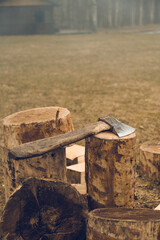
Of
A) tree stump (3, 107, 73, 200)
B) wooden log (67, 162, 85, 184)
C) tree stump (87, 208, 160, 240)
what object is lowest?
wooden log (67, 162, 85, 184)

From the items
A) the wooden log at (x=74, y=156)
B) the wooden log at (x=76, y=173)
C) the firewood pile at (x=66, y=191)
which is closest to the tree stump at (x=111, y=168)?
the firewood pile at (x=66, y=191)

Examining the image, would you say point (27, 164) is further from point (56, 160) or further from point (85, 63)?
point (85, 63)

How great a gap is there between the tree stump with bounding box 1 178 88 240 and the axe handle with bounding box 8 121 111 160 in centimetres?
22

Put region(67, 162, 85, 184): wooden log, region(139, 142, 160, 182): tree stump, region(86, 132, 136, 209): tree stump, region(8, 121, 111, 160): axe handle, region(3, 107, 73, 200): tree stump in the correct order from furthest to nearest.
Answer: region(139, 142, 160, 182): tree stump, region(67, 162, 85, 184): wooden log, region(3, 107, 73, 200): tree stump, region(86, 132, 136, 209): tree stump, region(8, 121, 111, 160): axe handle

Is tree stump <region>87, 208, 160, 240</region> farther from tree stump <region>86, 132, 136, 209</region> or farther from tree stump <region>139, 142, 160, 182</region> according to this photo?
tree stump <region>139, 142, 160, 182</region>

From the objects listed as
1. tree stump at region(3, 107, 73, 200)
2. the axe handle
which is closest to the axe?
the axe handle

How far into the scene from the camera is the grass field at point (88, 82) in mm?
5214

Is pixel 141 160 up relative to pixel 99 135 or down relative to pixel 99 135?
down

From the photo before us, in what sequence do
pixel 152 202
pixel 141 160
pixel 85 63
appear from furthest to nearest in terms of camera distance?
1. pixel 85 63
2. pixel 141 160
3. pixel 152 202

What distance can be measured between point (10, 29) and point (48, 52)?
8122mm

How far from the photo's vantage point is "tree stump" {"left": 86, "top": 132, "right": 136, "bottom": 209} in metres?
2.08

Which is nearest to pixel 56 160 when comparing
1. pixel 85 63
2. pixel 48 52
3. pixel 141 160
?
pixel 141 160

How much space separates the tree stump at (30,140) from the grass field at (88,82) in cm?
63

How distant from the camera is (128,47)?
526 inches
